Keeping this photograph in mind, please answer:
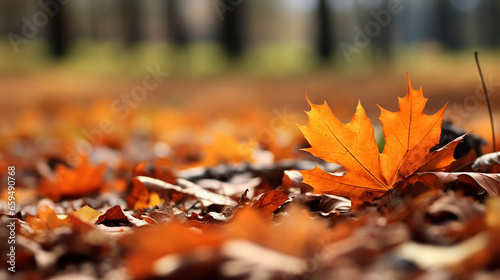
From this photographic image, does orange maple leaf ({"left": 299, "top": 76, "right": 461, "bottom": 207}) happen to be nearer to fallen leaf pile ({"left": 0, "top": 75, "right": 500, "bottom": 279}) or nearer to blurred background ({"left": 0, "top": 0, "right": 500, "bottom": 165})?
fallen leaf pile ({"left": 0, "top": 75, "right": 500, "bottom": 279})

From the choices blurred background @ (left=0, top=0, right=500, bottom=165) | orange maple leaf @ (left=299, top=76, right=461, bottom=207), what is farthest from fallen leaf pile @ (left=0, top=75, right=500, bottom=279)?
blurred background @ (left=0, top=0, right=500, bottom=165)

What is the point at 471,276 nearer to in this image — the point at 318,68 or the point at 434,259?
the point at 434,259

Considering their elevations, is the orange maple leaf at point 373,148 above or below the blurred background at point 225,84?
above

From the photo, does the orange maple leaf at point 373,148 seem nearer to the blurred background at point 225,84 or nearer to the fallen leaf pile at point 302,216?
the fallen leaf pile at point 302,216

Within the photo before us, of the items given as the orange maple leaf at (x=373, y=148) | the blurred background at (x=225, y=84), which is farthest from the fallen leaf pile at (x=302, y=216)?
the blurred background at (x=225, y=84)

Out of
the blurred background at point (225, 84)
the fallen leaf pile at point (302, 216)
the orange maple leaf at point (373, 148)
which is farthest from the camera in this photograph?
the blurred background at point (225, 84)

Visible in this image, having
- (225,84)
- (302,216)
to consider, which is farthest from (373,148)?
(225,84)

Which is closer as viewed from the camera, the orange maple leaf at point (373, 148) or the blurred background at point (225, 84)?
the orange maple leaf at point (373, 148)

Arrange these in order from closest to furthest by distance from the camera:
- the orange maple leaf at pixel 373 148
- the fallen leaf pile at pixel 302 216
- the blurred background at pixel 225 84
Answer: the fallen leaf pile at pixel 302 216, the orange maple leaf at pixel 373 148, the blurred background at pixel 225 84
